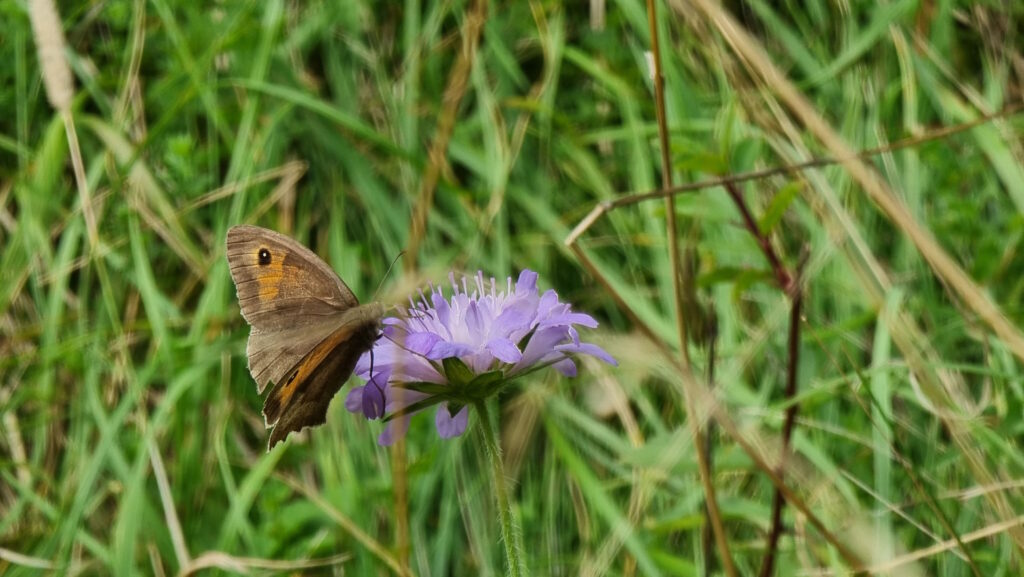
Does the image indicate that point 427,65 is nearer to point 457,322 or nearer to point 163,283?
point 163,283

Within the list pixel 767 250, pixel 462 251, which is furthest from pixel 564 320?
pixel 462 251

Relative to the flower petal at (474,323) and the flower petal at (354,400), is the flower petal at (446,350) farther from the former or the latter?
the flower petal at (354,400)

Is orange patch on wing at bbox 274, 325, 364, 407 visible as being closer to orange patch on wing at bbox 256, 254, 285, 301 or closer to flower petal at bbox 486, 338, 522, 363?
orange patch on wing at bbox 256, 254, 285, 301

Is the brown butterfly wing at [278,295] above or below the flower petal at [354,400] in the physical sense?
above

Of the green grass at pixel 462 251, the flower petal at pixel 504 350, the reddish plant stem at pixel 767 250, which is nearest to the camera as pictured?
the flower petal at pixel 504 350

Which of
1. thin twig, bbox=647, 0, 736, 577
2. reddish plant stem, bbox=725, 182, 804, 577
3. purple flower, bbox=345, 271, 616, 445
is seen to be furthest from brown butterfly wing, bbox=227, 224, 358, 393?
reddish plant stem, bbox=725, 182, 804, 577

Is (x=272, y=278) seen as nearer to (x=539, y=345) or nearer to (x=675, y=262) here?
(x=539, y=345)

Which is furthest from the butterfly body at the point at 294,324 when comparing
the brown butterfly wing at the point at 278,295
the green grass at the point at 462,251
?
the green grass at the point at 462,251
